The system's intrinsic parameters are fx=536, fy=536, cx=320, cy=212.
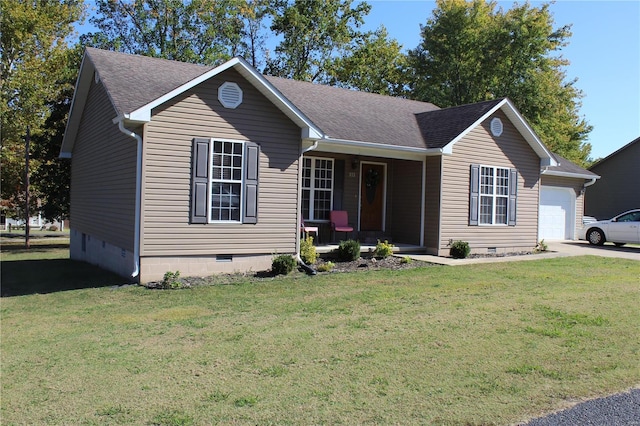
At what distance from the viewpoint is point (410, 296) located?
912cm

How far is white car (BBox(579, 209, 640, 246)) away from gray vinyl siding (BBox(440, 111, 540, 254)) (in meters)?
4.60

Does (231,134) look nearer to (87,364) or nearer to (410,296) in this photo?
(410,296)

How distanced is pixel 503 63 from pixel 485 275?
20999mm

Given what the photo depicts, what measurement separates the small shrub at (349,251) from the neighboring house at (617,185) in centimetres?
1972

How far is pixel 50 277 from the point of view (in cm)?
1234

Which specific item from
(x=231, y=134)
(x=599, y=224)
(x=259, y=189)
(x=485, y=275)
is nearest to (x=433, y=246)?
(x=485, y=275)

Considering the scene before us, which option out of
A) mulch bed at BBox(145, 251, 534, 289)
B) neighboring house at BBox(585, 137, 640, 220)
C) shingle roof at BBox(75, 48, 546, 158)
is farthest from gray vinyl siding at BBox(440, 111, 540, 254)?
neighboring house at BBox(585, 137, 640, 220)

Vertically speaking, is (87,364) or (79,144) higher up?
(79,144)

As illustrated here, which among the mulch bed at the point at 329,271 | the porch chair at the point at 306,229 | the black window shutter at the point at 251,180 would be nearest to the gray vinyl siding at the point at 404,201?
the mulch bed at the point at 329,271

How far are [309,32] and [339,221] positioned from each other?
1912cm

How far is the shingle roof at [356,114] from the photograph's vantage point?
14.2 metres

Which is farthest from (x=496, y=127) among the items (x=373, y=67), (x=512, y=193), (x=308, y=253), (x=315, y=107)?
(x=373, y=67)

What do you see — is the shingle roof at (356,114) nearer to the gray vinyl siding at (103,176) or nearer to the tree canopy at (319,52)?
the gray vinyl siding at (103,176)

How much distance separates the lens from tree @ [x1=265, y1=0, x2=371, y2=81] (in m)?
30.5
